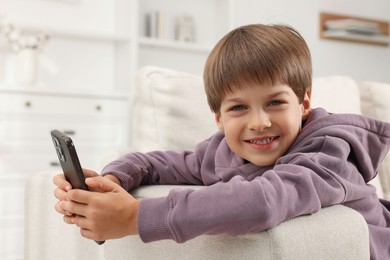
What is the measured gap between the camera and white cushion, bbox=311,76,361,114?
1.80 m

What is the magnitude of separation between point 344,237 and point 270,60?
1.19 feet

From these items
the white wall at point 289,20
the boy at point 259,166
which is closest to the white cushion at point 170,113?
the boy at point 259,166

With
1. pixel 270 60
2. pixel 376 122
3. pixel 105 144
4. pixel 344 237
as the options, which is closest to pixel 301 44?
pixel 270 60

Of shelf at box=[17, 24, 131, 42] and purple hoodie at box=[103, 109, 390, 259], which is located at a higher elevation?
shelf at box=[17, 24, 131, 42]

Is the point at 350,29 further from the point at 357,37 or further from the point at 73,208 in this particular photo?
the point at 73,208

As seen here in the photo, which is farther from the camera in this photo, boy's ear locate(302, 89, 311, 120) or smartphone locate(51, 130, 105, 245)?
boy's ear locate(302, 89, 311, 120)

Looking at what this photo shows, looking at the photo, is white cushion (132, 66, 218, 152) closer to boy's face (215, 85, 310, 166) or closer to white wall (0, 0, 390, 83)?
boy's face (215, 85, 310, 166)

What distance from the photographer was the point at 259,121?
3.44 feet

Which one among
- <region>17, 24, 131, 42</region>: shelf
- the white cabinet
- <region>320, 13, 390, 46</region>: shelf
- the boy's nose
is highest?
<region>320, 13, 390, 46</region>: shelf

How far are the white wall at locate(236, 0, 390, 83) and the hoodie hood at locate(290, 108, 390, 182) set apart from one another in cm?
297

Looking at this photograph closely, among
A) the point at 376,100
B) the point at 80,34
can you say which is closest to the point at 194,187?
the point at 376,100

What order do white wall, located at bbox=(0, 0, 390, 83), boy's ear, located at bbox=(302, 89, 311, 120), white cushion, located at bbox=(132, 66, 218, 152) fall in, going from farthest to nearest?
white wall, located at bbox=(0, 0, 390, 83) → white cushion, located at bbox=(132, 66, 218, 152) → boy's ear, located at bbox=(302, 89, 311, 120)

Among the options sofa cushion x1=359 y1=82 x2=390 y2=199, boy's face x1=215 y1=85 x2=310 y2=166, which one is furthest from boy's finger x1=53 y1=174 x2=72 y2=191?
sofa cushion x1=359 y1=82 x2=390 y2=199

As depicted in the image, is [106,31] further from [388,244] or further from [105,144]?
[388,244]
